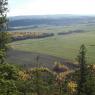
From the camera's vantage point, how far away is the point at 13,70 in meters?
19.3

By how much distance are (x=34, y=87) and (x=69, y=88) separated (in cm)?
2859

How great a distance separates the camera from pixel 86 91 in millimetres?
36969

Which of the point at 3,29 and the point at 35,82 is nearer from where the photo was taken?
the point at 3,29

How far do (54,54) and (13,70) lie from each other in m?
137

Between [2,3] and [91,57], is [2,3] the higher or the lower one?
the higher one

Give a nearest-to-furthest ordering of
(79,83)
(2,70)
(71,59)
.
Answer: (2,70) < (79,83) < (71,59)

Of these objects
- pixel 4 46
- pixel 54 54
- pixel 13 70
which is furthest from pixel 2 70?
pixel 54 54

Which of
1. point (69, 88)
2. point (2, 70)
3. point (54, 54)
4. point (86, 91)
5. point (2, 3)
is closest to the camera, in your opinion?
point (2, 70)

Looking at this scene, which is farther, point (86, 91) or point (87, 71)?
point (87, 71)

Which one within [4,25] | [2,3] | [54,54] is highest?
[2,3]

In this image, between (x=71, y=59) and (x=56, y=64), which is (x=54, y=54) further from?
(x=56, y=64)

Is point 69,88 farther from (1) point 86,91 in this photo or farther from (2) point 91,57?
(2) point 91,57

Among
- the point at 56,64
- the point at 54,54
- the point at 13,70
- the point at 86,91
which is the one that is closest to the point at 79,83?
the point at 86,91

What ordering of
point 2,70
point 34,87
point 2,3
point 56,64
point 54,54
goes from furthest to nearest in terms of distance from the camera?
point 54,54, point 56,64, point 34,87, point 2,3, point 2,70
